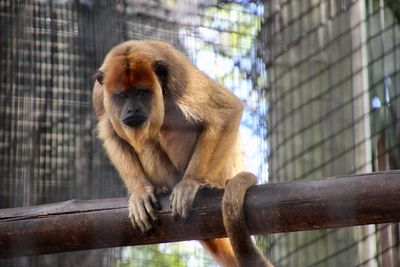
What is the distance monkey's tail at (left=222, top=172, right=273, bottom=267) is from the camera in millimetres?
2824

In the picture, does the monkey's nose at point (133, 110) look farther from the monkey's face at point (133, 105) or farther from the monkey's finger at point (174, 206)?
the monkey's finger at point (174, 206)

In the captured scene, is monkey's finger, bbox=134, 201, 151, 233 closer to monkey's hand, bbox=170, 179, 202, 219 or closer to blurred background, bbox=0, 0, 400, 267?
monkey's hand, bbox=170, 179, 202, 219

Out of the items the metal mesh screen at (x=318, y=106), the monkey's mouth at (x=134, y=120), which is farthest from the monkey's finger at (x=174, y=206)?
the metal mesh screen at (x=318, y=106)

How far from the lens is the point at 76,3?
5980mm

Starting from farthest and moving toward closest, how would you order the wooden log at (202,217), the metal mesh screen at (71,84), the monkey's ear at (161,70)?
the metal mesh screen at (71,84) < the monkey's ear at (161,70) < the wooden log at (202,217)

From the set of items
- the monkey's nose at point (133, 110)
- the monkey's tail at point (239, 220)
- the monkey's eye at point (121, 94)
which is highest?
the monkey's eye at point (121, 94)

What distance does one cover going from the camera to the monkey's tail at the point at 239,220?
282cm

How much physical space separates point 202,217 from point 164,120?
0.91 m

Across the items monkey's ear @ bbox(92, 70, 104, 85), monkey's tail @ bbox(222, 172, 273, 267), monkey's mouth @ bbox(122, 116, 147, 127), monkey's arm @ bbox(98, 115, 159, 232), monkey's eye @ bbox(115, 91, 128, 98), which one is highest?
monkey's ear @ bbox(92, 70, 104, 85)

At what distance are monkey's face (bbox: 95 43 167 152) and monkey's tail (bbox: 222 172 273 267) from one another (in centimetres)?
78

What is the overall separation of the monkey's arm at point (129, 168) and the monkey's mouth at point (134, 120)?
0.23 m

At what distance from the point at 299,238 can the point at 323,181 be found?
1.69 m

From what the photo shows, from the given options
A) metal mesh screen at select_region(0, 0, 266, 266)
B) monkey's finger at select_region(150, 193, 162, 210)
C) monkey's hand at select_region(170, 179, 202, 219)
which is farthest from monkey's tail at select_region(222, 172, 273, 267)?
metal mesh screen at select_region(0, 0, 266, 266)

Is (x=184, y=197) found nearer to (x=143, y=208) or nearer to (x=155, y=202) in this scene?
(x=143, y=208)
